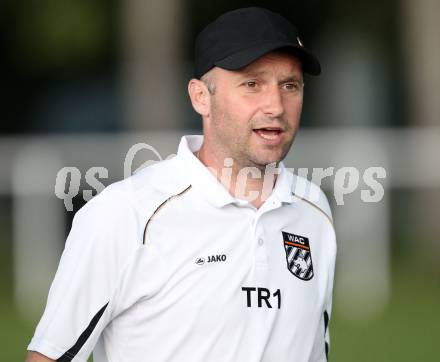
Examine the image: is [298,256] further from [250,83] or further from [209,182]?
[250,83]

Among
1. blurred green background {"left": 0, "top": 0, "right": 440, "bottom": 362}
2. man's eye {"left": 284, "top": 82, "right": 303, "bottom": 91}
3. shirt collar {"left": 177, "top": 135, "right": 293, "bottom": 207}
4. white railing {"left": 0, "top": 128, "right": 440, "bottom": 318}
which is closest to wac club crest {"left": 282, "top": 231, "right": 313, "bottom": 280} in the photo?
shirt collar {"left": 177, "top": 135, "right": 293, "bottom": 207}

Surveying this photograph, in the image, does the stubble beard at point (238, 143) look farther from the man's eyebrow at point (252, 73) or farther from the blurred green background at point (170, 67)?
the blurred green background at point (170, 67)

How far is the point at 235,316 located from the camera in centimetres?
333

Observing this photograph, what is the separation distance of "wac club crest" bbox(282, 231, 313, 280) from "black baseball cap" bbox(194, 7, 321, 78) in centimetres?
58

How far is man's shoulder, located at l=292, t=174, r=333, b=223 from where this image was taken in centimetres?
380

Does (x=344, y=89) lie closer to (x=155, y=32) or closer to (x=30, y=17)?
(x=155, y=32)

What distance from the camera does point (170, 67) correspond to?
34.8 ft

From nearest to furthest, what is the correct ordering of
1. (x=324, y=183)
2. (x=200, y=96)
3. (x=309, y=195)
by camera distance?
(x=200, y=96)
(x=309, y=195)
(x=324, y=183)

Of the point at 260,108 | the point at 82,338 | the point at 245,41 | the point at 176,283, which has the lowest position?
the point at 82,338

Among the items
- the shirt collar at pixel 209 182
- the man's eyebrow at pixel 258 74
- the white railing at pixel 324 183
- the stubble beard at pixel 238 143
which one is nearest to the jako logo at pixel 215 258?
the shirt collar at pixel 209 182

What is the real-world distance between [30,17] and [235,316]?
877cm

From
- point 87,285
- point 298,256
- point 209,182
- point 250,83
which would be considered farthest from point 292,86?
point 87,285

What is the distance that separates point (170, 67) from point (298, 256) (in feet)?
23.7

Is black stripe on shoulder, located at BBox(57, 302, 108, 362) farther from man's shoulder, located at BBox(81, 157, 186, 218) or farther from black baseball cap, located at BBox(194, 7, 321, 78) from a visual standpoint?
black baseball cap, located at BBox(194, 7, 321, 78)
